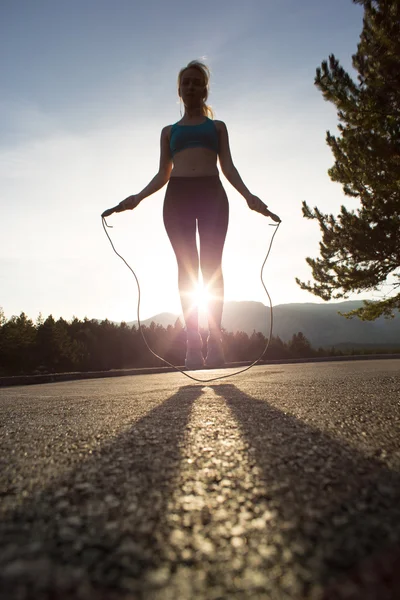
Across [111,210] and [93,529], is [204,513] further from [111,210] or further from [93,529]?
[111,210]

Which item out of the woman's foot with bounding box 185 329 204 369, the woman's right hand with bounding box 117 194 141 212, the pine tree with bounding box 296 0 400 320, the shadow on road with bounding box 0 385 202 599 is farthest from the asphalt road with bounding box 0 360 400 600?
the pine tree with bounding box 296 0 400 320

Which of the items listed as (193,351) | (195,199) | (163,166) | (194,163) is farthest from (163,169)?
(193,351)

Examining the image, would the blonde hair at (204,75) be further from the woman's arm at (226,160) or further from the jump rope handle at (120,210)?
the jump rope handle at (120,210)

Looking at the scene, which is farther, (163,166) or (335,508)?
(163,166)

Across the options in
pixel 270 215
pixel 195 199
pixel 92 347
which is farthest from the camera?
pixel 92 347

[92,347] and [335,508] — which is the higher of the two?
[92,347]

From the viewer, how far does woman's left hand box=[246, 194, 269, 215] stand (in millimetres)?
3428

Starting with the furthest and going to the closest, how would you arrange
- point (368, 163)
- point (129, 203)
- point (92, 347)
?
1. point (92, 347)
2. point (368, 163)
3. point (129, 203)

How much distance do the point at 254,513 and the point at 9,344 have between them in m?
43.7

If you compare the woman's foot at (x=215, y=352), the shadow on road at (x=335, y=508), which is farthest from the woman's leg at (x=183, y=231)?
the shadow on road at (x=335, y=508)

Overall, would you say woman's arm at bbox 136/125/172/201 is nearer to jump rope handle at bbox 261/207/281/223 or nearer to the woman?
the woman

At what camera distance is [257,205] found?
3453 mm

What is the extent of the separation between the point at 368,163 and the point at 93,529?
42.3ft

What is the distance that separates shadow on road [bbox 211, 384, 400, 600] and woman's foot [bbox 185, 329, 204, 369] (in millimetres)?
2207
